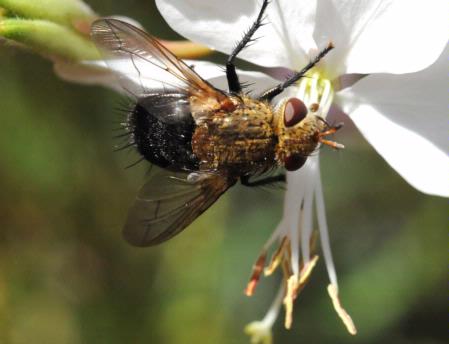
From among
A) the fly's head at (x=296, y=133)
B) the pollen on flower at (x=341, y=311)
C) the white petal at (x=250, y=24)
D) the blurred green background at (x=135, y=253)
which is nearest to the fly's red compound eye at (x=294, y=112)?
the fly's head at (x=296, y=133)

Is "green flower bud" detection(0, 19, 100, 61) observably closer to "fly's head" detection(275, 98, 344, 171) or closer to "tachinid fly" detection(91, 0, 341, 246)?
"tachinid fly" detection(91, 0, 341, 246)

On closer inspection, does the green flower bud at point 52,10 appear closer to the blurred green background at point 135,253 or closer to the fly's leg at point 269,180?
the fly's leg at point 269,180

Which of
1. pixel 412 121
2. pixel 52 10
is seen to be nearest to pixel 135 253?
pixel 52 10

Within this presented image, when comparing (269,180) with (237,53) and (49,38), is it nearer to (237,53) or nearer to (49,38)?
(237,53)

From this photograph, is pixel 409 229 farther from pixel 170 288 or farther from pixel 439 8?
pixel 439 8

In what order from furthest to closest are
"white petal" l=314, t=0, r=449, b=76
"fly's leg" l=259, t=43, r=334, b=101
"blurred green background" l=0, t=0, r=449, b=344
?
"blurred green background" l=0, t=0, r=449, b=344, "fly's leg" l=259, t=43, r=334, b=101, "white petal" l=314, t=0, r=449, b=76

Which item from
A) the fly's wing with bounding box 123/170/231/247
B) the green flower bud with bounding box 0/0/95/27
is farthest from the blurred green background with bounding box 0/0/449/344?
the fly's wing with bounding box 123/170/231/247
